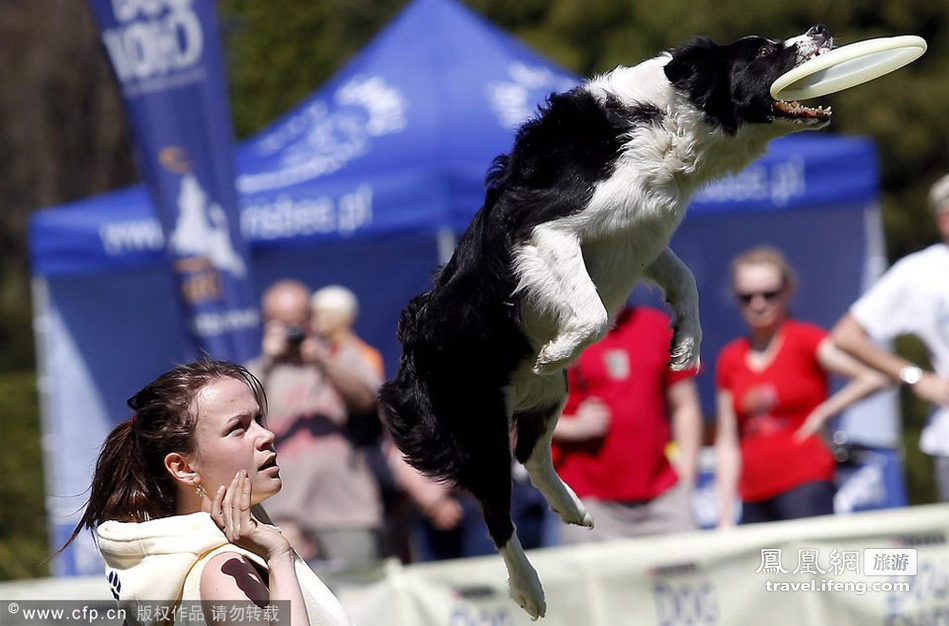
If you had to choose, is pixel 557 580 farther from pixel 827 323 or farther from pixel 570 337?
pixel 827 323

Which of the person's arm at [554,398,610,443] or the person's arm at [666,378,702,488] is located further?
the person's arm at [666,378,702,488]

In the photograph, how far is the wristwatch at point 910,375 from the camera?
17.7 ft

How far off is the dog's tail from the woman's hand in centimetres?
49

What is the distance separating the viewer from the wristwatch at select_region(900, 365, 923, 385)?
539 centimetres

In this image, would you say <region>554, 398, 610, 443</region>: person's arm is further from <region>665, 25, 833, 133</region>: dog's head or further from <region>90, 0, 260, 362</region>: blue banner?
<region>665, 25, 833, 133</region>: dog's head

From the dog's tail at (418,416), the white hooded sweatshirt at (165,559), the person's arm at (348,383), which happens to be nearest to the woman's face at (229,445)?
the white hooded sweatshirt at (165,559)

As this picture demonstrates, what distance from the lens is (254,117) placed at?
1555 cm

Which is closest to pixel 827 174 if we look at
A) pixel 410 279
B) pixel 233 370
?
pixel 410 279

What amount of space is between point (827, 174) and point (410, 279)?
274 cm

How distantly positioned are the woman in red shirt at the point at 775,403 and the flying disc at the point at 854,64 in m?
3.18

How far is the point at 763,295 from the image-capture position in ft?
19.0

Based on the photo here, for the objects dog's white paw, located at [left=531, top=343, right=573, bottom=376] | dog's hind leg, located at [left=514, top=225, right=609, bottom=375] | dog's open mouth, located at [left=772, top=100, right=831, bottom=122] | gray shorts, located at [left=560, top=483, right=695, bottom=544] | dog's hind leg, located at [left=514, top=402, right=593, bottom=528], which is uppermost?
dog's open mouth, located at [left=772, top=100, right=831, bottom=122]

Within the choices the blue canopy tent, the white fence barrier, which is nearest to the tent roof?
the blue canopy tent

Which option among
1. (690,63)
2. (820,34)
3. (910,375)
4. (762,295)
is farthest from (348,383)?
(820,34)
